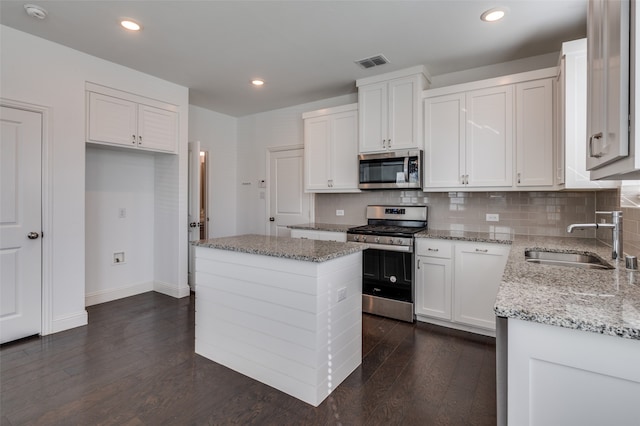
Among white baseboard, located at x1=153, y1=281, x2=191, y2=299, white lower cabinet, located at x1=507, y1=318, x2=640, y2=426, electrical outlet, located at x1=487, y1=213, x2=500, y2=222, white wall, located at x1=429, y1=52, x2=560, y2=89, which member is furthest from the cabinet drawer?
white baseboard, located at x1=153, y1=281, x2=191, y2=299

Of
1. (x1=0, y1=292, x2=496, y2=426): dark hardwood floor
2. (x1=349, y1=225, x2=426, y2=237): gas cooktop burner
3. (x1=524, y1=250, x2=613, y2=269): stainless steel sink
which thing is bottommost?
(x1=0, y1=292, x2=496, y2=426): dark hardwood floor

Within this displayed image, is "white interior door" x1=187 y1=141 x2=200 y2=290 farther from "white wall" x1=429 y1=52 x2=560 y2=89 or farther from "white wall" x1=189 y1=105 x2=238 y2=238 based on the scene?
"white wall" x1=429 y1=52 x2=560 y2=89

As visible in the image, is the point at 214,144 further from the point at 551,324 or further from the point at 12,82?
the point at 551,324

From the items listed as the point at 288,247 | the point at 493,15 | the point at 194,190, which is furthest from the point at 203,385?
the point at 493,15

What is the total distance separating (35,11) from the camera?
2451 mm

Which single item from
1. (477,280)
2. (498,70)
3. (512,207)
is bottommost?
(477,280)

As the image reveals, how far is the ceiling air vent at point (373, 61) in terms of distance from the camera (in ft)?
10.6

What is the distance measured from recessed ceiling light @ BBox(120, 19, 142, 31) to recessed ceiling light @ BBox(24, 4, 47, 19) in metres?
0.53

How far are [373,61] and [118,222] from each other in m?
3.58

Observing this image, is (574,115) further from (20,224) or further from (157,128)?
(20,224)

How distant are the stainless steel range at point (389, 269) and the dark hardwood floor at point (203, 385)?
33cm

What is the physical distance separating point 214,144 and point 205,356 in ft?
11.5

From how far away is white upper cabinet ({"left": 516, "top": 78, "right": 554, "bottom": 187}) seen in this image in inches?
111

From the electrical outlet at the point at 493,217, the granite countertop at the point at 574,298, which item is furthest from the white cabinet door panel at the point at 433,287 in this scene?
the granite countertop at the point at 574,298
